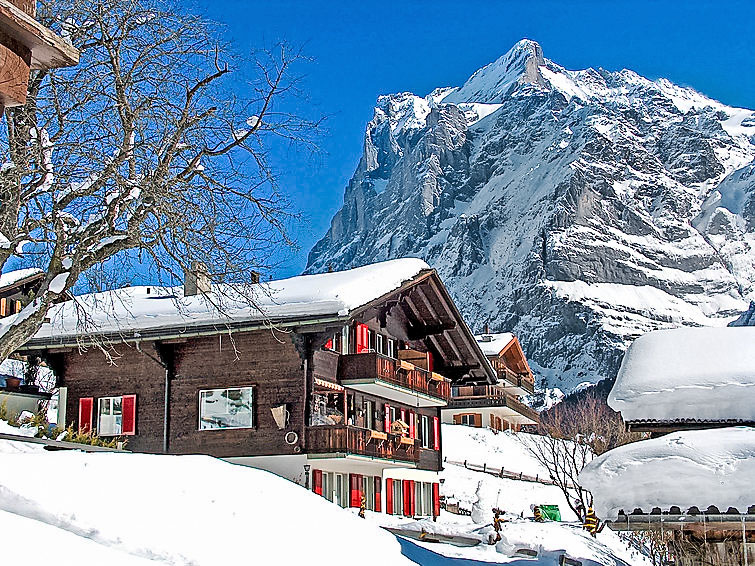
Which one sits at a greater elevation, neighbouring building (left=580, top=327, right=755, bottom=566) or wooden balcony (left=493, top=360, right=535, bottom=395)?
wooden balcony (left=493, top=360, right=535, bottom=395)

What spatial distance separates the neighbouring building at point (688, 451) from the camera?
1038 cm

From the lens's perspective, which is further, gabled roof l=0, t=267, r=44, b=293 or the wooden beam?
gabled roof l=0, t=267, r=44, b=293

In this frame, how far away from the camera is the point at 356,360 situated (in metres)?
26.0

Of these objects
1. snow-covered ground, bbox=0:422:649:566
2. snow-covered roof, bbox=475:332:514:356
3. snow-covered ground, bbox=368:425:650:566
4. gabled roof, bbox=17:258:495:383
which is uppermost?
snow-covered roof, bbox=475:332:514:356

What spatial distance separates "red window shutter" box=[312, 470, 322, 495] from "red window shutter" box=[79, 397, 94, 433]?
20.4 feet


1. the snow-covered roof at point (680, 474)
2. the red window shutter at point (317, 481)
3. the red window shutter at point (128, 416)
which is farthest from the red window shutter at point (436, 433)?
the snow-covered roof at point (680, 474)

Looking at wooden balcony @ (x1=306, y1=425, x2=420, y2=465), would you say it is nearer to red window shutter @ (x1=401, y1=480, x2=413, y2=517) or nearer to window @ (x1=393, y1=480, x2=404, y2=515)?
window @ (x1=393, y1=480, x2=404, y2=515)

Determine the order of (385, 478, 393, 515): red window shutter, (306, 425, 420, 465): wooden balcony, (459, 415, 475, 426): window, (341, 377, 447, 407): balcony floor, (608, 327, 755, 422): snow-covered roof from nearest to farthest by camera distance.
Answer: (608, 327, 755, 422): snow-covered roof → (306, 425, 420, 465): wooden balcony → (341, 377, 447, 407): balcony floor → (385, 478, 393, 515): red window shutter → (459, 415, 475, 426): window

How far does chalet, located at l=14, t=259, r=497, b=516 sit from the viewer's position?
23.6m

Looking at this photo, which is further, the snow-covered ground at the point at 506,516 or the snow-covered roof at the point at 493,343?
the snow-covered roof at the point at 493,343

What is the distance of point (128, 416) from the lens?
25.3 m

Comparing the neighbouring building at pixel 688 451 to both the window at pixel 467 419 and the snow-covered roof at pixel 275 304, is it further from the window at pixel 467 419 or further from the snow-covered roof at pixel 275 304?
the window at pixel 467 419

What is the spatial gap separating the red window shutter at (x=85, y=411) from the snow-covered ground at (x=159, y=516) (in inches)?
624

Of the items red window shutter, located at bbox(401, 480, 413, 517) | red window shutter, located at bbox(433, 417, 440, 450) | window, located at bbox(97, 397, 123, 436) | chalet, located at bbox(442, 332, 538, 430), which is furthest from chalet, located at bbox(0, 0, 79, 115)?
chalet, located at bbox(442, 332, 538, 430)
